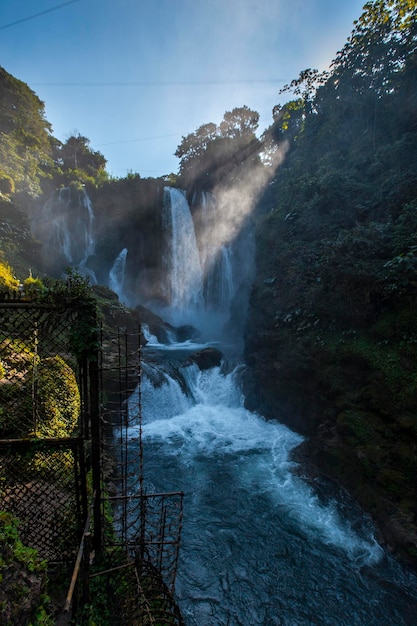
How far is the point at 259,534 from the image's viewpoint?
873 centimetres

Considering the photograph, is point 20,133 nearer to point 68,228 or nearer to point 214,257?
point 68,228

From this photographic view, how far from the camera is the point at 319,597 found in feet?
23.1

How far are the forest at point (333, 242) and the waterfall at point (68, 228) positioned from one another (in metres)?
1.40

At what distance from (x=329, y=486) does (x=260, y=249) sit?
57.1 feet

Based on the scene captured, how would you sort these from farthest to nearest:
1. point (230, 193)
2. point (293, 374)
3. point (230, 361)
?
1. point (230, 193)
2. point (230, 361)
3. point (293, 374)

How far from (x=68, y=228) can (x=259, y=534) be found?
33255mm

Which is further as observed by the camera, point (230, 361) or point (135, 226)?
point (135, 226)

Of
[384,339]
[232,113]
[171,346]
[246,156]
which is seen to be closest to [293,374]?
[384,339]

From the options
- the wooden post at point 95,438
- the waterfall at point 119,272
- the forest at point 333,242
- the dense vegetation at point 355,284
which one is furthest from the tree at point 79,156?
the wooden post at point 95,438

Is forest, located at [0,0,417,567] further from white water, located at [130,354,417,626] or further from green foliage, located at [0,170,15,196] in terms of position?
white water, located at [130,354,417,626]

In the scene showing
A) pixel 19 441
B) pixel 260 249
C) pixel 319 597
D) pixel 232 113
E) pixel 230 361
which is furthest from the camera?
pixel 232 113

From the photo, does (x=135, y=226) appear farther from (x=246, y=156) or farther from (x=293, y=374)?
(x=293, y=374)

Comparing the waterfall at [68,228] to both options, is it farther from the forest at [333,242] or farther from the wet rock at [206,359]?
the wet rock at [206,359]

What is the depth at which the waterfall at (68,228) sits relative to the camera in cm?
3131
